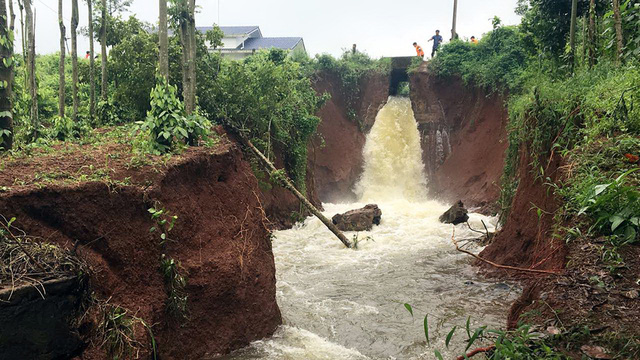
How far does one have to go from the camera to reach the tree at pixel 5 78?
19.0 ft

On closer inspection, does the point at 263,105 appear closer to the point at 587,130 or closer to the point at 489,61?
the point at 587,130

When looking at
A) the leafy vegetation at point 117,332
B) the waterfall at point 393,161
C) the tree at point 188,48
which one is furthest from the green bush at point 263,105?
the leafy vegetation at point 117,332

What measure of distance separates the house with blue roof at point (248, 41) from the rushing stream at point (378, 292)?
18.7 meters

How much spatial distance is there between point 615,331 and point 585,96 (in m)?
4.73

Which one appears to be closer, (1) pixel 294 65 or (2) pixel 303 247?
(2) pixel 303 247

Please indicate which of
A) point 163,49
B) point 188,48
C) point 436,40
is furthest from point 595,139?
point 436,40

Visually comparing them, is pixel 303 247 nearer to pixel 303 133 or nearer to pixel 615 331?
pixel 303 133

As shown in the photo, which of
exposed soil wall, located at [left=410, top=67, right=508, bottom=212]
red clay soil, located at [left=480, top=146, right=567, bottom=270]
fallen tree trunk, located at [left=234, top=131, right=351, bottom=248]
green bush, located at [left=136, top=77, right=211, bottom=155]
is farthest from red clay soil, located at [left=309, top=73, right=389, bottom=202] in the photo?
green bush, located at [left=136, top=77, right=211, bottom=155]

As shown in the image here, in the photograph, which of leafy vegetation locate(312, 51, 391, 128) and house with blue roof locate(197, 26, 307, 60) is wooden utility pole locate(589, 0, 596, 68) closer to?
leafy vegetation locate(312, 51, 391, 128)

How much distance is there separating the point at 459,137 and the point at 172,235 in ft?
60.1

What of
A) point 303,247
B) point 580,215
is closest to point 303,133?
point 303,247

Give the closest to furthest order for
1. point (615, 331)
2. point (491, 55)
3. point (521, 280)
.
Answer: point (615, 331)
point (521, 280)
point (491, 55)

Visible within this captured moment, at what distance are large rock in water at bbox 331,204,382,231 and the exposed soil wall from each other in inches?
163

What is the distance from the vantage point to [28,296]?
371 centimetres
